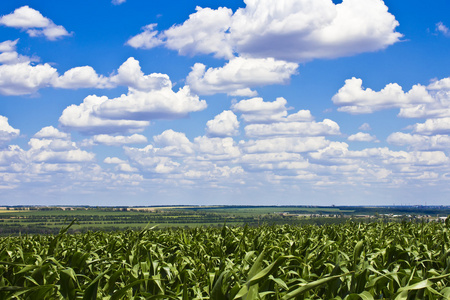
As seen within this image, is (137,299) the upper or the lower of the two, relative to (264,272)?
lower

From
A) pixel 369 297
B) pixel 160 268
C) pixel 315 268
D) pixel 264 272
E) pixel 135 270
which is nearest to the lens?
pixel 264 272

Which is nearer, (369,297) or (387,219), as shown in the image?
(369,297)

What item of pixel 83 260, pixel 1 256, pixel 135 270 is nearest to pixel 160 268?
pixel 135 270

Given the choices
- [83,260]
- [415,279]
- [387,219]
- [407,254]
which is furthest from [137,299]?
[387,219]

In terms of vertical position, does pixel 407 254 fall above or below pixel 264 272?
below

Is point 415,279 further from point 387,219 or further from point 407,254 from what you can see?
point 387,219

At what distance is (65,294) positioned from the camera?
4.52 metres

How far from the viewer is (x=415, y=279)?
5383 millimetres

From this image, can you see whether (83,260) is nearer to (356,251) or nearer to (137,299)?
(137,299)

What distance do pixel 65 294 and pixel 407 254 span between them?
668 centimetres

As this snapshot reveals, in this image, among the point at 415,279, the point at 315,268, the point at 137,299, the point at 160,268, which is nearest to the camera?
the point at 137,299

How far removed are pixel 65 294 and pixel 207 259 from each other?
5.16 meters

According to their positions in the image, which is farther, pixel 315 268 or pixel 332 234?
pixel 332 234

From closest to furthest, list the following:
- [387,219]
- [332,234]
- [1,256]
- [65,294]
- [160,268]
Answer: [65,294] → [160,268] → [1,256] → [332,234] → [387,219]
